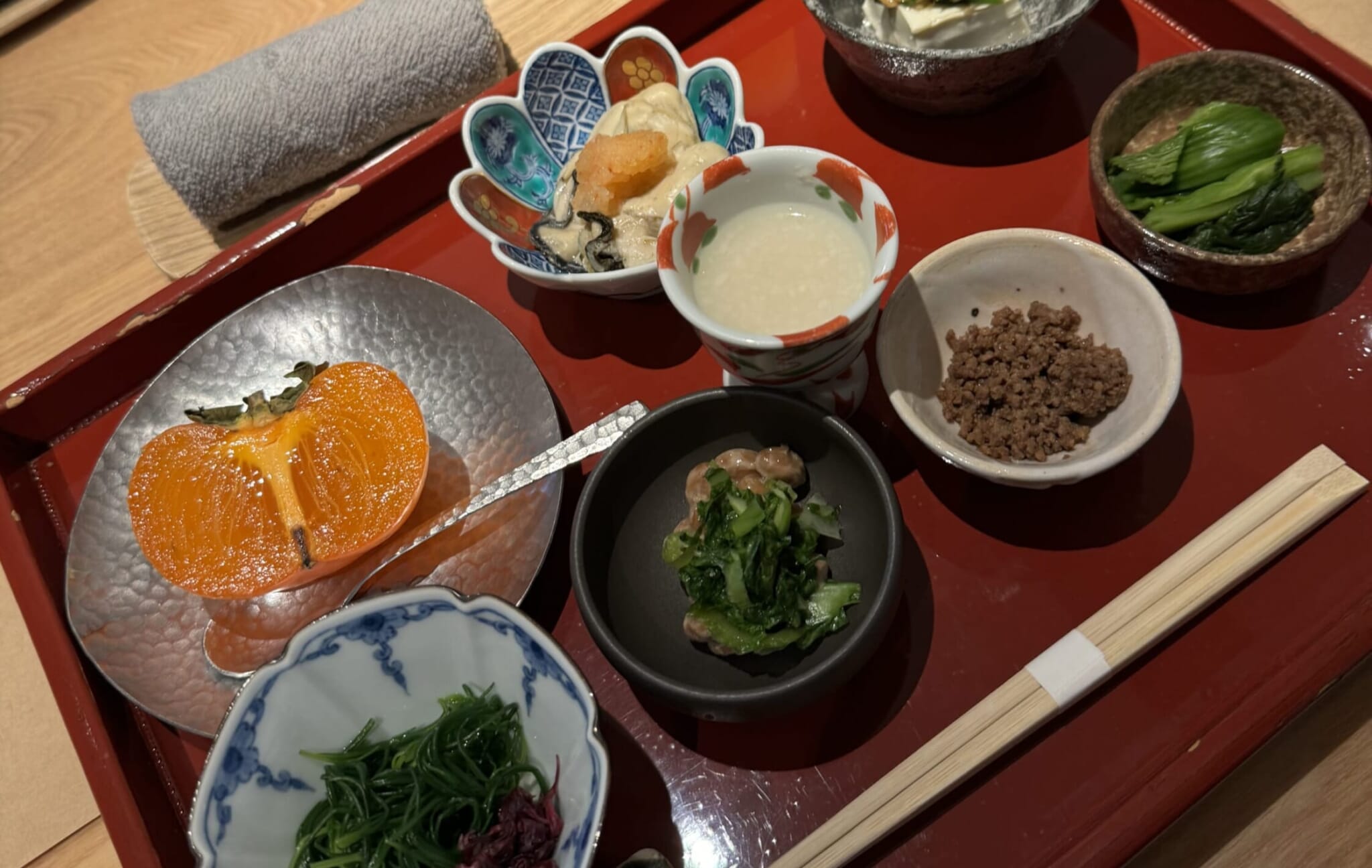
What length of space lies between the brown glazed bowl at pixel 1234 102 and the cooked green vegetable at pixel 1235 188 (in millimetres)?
44

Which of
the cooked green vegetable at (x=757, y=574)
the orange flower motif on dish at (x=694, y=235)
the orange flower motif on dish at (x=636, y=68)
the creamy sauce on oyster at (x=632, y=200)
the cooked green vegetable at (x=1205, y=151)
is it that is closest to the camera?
the cooked green vegetable at (x=757, y=574)

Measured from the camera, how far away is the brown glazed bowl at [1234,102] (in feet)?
4.58

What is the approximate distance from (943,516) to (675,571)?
504mm

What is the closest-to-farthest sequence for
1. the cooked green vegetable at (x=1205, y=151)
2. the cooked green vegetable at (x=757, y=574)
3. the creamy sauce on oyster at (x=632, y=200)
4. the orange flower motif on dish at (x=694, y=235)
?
the cooked green vegetable at (x=757, y=574), the orange flower motif on dish at (x=694, y=235), the cooked green vegetable at (x=1205, y=151), the creamy sauce on oyster at (x=632, y=200)

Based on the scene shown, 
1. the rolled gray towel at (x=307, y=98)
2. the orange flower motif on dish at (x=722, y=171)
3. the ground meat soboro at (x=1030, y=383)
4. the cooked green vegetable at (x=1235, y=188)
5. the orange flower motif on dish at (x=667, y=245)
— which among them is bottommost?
the ground meat soboro at (x=1030, y=383)

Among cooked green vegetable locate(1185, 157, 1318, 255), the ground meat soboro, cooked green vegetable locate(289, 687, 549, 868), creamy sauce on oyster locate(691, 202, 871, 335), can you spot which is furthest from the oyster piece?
cooked green vegetable locate(1185, 157, 1318, 255)

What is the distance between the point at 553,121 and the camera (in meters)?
1.85

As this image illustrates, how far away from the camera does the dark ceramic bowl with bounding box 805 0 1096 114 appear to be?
1531 millimetres

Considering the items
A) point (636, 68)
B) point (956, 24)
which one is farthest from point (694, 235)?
point (956, 24)

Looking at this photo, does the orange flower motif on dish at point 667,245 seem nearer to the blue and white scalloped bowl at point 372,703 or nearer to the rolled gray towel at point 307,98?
the blue and white scalloped bowl at point 372,703

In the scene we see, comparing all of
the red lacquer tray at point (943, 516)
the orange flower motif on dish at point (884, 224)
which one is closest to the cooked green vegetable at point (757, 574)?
the red lacquer tray at point (943, 516)

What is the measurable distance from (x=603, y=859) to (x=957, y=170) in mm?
1540

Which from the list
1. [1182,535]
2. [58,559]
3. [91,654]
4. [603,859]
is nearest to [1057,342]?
[1182,535]

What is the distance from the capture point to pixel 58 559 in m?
1.65
